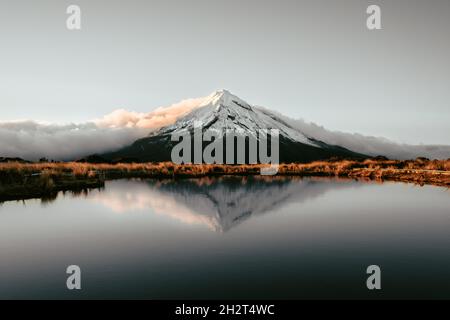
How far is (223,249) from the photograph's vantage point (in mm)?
11648

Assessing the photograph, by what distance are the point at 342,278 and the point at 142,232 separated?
7.89 metres

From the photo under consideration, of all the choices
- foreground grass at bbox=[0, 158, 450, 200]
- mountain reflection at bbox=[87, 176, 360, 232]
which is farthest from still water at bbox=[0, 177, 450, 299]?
foreground grass at bbox=[0, 158, 450, 200]

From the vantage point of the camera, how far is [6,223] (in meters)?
15.1

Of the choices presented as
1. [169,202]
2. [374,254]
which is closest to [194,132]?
[169,202]

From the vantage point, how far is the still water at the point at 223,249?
8297 mm

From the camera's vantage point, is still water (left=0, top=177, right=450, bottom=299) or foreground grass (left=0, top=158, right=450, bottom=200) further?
foreground grass (left=0, top=158, right=450, bottom=200)

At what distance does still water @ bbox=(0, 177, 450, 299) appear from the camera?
327 inches
